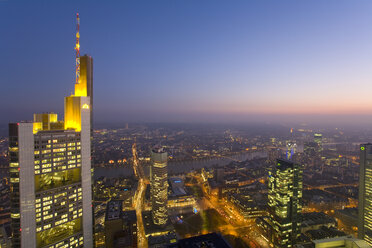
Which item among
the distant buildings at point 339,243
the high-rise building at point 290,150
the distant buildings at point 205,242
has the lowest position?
the high-rise building at point 290,150

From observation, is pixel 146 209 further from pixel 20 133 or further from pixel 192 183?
pixel 20 133

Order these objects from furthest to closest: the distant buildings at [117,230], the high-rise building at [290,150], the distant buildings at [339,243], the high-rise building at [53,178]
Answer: the high-rise building at [290,150] → the distant buildings at [117,230] → the distant buildings at [339,243] → the high-rise building at [53,178]

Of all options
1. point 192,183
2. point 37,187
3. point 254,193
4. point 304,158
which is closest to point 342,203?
point 254,193

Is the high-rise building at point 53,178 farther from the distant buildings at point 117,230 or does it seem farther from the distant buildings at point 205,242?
the distant buildings at point 205,242

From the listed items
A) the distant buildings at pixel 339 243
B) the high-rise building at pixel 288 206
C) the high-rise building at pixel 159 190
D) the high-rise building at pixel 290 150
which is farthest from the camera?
the high-rise building at pixel 290 150

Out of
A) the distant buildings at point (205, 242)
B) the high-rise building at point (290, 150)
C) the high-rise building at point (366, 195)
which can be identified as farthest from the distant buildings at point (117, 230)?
the high-rise building at point (290, 150)

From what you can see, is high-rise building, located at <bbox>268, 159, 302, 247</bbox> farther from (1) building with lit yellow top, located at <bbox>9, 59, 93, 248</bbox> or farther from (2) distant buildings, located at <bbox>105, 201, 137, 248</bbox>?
(1) building with lit yellow top, located at <bbox>9, 59, 93, 248</bbox>

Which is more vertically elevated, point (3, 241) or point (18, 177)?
point (18, 177)
